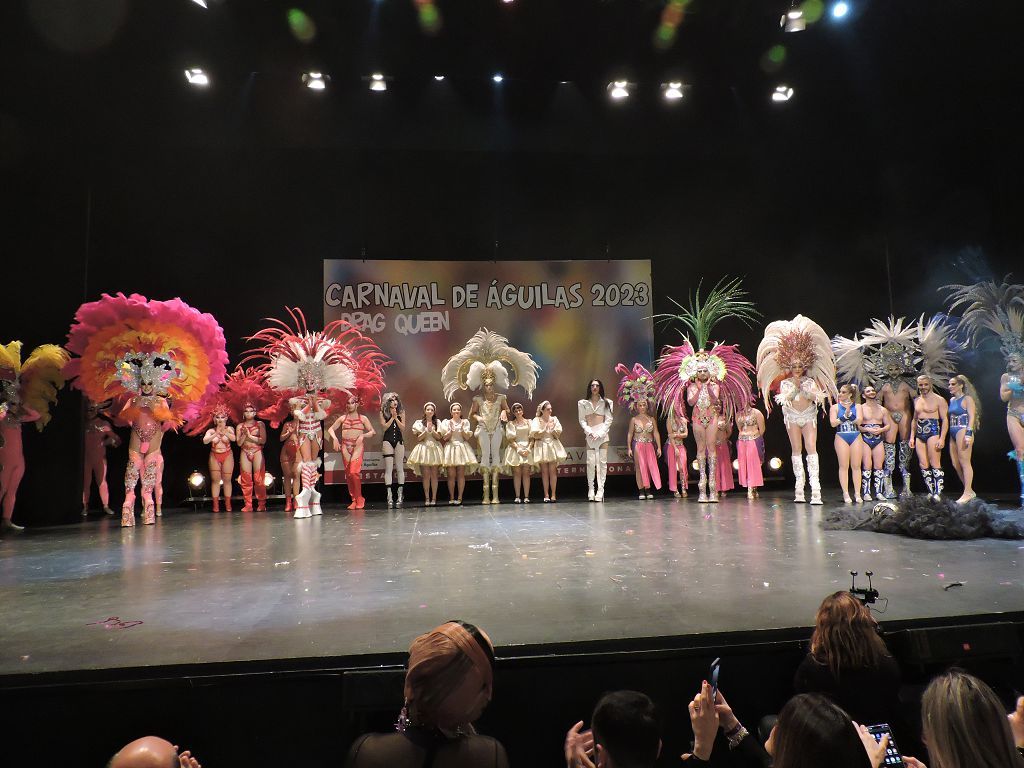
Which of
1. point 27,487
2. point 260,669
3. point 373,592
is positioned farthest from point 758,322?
point 27,487

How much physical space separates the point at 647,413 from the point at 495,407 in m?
2.30

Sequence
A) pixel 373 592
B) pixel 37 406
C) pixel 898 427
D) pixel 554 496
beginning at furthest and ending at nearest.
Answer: pixel 554 496 < pixel 898 427 < pixel 37 406 < pixel 373 592

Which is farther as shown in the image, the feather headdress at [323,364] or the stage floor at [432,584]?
the feather headdress at [323,364]

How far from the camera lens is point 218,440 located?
29.5 feet

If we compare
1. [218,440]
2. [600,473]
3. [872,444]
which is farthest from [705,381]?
[218,440]

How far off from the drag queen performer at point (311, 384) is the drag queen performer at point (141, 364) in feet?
3.19

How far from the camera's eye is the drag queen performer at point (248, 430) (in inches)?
360

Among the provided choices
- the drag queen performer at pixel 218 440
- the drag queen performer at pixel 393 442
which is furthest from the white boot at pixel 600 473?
the drag queen performer at pixel 218 440

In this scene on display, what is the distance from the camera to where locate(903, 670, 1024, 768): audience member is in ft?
4.76

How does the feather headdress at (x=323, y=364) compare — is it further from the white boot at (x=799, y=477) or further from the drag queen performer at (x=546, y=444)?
the white boot at (x=799, y=477)

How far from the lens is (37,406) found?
25.2ft

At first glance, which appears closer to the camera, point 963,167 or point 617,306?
point 963,167

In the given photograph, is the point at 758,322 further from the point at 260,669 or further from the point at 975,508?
the point at 260,669

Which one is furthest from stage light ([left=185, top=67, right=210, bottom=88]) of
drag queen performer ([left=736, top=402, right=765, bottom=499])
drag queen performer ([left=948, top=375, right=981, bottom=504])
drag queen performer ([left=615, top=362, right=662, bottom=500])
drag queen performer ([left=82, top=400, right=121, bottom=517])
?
drag queen performer ([left=948, top=375, right=981, bottom=504])
